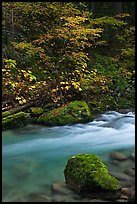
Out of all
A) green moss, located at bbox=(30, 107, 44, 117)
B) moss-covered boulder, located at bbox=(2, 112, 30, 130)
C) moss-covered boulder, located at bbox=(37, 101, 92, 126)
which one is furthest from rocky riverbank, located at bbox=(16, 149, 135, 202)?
green moss, located at bbox=(30, 107, 44, 117)

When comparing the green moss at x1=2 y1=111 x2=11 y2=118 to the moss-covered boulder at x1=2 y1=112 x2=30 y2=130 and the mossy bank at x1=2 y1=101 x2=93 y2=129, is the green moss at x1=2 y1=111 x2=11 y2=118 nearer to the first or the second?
the mossy bank at x1=2 y1=101 x2=93 y2=129

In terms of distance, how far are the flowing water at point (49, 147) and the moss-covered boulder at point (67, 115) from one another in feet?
0.57

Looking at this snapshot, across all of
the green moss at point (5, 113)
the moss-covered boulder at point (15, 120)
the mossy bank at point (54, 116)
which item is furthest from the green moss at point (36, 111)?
the green moss at point (5, 113)

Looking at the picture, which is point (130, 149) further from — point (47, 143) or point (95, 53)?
point (95, 53)

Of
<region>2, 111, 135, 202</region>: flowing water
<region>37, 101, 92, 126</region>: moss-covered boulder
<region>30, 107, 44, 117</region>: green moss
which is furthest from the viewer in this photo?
<region>30, 107, 44, 117</region>: green moss

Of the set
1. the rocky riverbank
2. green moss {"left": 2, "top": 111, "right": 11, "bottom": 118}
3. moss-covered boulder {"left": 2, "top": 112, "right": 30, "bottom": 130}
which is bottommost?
the rocky riverbank

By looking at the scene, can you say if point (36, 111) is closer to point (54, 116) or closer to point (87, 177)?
point (54, 116)

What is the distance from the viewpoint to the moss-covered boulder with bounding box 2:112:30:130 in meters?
7.63

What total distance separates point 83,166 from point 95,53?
8.49 m

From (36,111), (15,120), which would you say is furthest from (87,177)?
(36,111)

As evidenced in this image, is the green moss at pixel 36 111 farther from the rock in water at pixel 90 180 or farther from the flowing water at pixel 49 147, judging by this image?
the rock in water at pixel 90 180

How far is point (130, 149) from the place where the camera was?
6258mm

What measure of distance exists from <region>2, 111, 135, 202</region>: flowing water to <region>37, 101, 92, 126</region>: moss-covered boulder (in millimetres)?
175

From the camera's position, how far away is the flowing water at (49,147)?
190 inches
